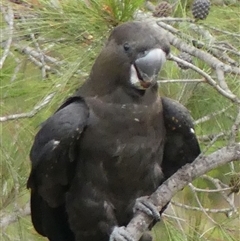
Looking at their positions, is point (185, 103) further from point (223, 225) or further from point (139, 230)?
point (139, 230)

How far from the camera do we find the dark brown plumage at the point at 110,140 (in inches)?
56.5

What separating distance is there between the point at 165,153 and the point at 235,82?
223mm

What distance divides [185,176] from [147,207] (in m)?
0.13

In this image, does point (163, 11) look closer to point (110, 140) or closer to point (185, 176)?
point (110, 140)

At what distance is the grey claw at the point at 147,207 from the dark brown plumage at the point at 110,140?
52mm

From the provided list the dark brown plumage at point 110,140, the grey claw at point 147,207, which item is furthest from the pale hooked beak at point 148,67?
the grey claw at point 147,207

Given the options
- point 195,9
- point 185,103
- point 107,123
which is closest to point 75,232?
point 107,123

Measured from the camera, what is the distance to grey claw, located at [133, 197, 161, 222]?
140cm

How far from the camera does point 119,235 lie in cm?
149

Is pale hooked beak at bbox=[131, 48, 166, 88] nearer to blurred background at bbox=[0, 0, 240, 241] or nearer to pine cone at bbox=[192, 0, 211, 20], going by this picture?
blurred background at bbox=[0, 0, 240, 241]

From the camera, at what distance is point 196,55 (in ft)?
5.02

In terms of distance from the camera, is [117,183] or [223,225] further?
[223,225]

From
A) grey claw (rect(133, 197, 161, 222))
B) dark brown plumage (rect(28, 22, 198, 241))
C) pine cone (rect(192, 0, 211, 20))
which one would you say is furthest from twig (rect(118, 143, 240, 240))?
pine cone (rect(192, 0, 211, 20))

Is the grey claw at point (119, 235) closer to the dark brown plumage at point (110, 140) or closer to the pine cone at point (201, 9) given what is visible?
the dark brown plumage at point (110, 140)
